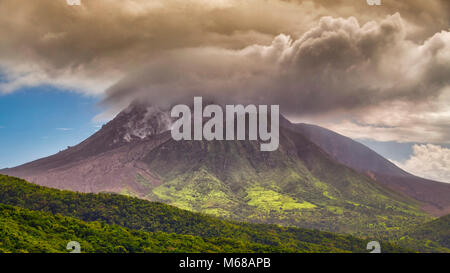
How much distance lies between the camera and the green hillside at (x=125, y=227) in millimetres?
56844

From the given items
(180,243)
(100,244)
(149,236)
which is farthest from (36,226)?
(180,243)

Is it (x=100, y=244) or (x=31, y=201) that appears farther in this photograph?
(x=31, y=201)

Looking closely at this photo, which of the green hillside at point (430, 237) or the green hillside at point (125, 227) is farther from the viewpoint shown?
the green hillside at point (430, 237)

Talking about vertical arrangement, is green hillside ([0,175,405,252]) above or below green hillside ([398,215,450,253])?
above

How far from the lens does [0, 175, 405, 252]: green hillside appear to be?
56844mm

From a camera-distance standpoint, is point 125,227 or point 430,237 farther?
point 430,237

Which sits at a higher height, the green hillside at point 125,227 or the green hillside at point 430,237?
the green hillside at point 125,227

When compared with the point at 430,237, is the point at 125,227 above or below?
above

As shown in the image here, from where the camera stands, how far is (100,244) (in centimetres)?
5750

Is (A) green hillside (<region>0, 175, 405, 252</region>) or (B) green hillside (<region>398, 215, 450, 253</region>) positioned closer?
(A) green hillside (<region>0, 175, 405, 252</region>)

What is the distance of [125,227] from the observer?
88.1 metres
